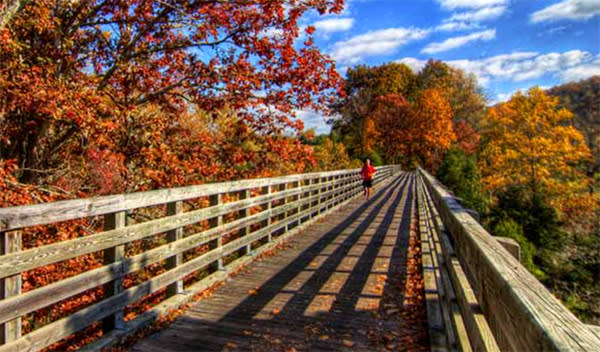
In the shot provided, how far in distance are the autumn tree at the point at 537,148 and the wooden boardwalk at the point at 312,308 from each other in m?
30.6

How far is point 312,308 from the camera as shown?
→ 480cm

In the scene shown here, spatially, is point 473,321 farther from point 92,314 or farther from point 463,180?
point 463,180

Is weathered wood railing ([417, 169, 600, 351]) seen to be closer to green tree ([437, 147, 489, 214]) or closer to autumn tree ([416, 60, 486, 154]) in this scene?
green tree ([437, 147, 489, 214])

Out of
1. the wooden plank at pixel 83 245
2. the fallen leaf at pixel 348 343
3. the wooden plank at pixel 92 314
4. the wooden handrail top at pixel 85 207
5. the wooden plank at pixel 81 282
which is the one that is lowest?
the fallen leaf at pixel 348 343

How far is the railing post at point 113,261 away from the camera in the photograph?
3.80m

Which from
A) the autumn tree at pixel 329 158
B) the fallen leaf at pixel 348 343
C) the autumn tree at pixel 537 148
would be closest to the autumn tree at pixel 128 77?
the fallen leaf at pixel 348 343

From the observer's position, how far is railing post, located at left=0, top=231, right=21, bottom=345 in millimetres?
2788

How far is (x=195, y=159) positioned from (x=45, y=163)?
8.92ft

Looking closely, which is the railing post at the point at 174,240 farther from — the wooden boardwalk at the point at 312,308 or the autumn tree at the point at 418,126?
the autumn tree at the point at 418,126

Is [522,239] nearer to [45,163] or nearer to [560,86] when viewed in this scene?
[45,163]

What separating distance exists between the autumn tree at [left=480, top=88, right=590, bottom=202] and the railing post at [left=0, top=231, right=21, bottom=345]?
35.5m

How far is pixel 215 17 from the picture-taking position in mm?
7719

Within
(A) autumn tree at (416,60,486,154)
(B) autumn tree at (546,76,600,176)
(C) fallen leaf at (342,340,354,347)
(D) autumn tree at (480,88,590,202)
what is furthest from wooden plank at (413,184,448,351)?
(A) autumn tree at (416,60,486,154)

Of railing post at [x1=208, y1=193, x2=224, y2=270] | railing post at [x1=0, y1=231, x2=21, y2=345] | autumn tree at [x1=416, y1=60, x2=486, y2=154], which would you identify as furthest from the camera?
autumn tree at [x1=416, y1=60, x2=486, y2=154]
